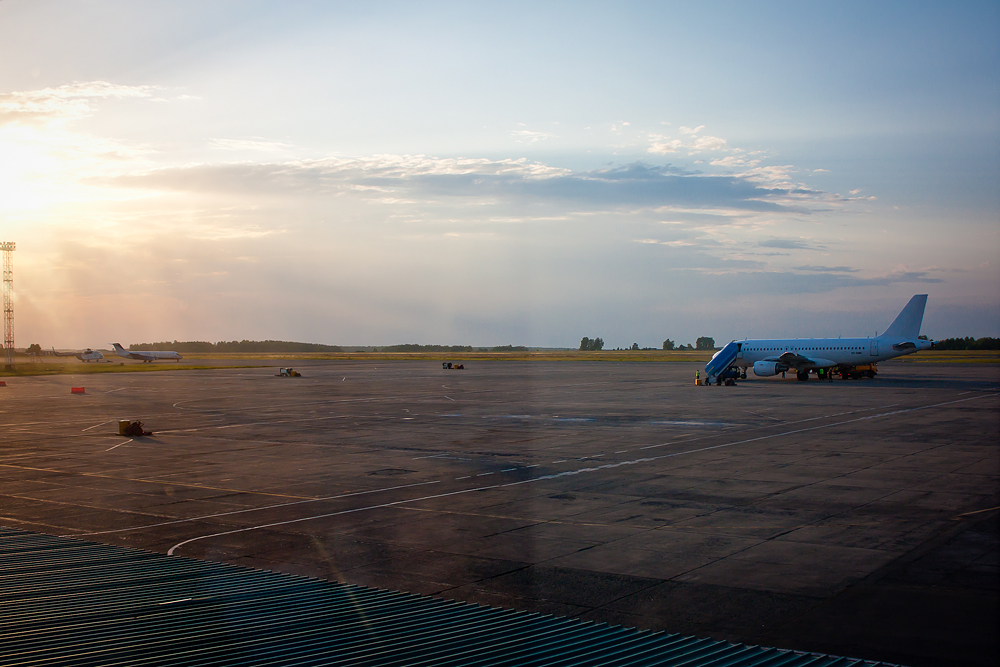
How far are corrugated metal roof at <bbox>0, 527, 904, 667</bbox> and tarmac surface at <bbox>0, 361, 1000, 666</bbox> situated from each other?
1774 millimetres

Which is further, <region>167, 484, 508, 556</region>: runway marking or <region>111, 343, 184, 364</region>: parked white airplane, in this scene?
<region>111, 343, 184, 364</region>: parked white airplane

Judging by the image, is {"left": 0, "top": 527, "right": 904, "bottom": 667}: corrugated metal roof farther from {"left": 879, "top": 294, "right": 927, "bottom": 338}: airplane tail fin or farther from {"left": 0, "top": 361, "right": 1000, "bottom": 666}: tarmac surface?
{"left": 879, "top": 294, "right": 927, "bottom": 338}: airplane tail fin

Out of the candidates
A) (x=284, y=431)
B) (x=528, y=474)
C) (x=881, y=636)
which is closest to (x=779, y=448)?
(x=528, y=474)

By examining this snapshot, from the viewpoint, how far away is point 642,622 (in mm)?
8672

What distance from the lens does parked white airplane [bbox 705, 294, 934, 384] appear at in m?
65.9

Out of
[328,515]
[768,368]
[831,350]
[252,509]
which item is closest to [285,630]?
[328,515]

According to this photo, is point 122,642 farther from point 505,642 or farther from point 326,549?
point 326,549

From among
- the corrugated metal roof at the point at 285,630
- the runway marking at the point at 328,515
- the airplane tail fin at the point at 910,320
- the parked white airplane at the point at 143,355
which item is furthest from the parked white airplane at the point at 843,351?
the parked white airplane at the point at 143,355

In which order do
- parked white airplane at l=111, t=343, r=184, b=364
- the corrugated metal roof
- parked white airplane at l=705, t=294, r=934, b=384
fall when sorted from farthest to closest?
parked white airplane at l=111, t=343, r=184, b=364 → parked white airplane at l=705, t=294, r=934, b=384 → the corrugated metal roof

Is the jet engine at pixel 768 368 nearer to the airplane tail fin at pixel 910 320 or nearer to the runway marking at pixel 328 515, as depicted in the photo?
the airplane tail fin at pixel 910 320

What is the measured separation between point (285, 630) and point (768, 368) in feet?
213

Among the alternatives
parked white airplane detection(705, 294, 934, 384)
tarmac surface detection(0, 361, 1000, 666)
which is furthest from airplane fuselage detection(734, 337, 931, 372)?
tarmac surface detection(0, 361, 1000, 666)

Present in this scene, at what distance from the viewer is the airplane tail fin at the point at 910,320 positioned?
66188 millimetres

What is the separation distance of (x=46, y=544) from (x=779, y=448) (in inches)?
781
